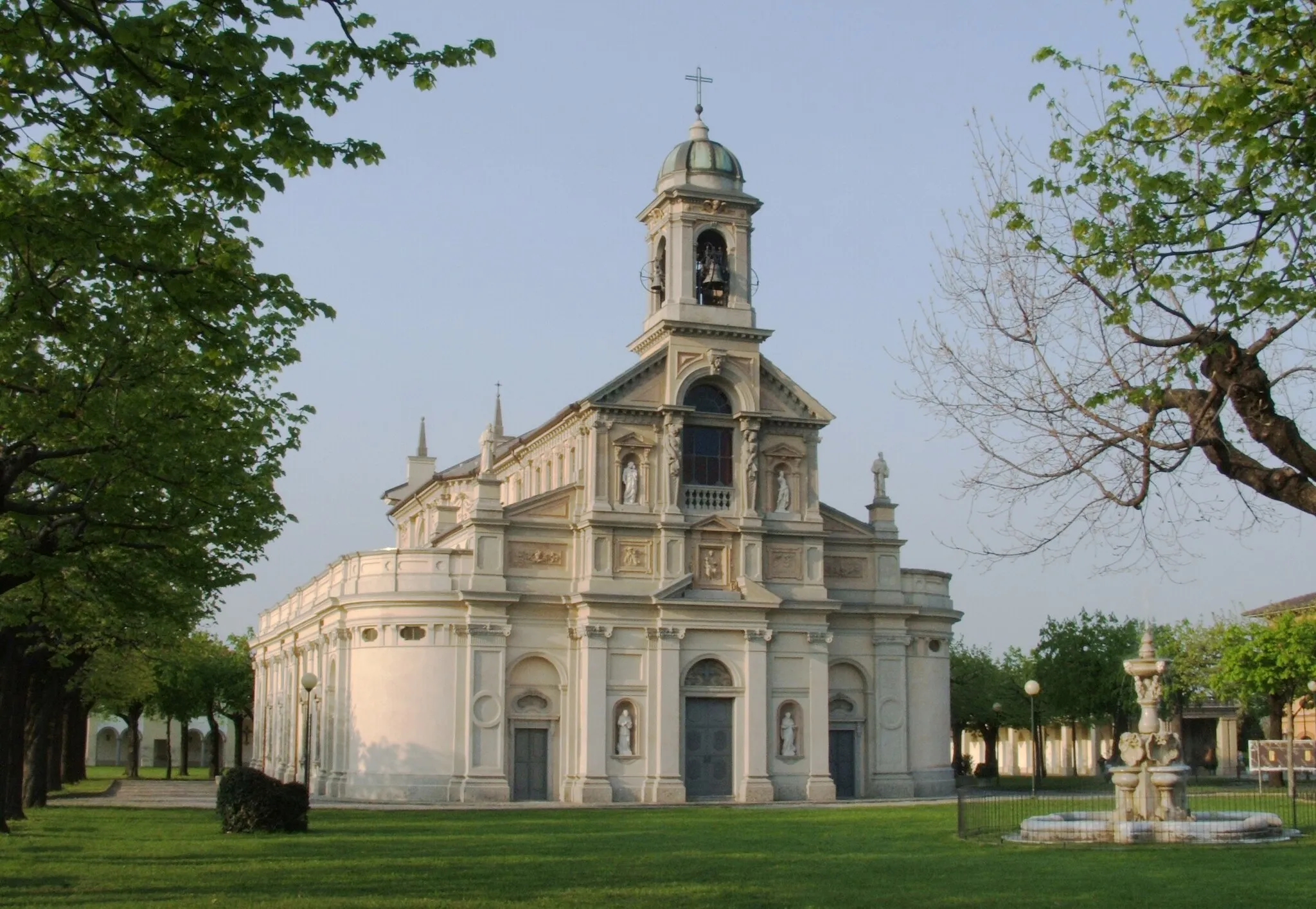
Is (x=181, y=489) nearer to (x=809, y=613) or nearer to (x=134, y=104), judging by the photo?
(x=134, y=104)

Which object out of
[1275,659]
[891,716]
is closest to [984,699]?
[1275,659]

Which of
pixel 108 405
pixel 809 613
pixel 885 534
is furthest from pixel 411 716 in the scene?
pixel 108 405

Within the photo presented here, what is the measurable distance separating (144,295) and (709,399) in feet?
128

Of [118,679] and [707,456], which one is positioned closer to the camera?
[707,456]

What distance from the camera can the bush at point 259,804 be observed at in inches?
1346

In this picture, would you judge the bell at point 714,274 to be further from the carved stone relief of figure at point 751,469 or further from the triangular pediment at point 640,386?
the carved stone relief of figure at point 751,469

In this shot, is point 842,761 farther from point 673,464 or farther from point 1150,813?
point 1150,813

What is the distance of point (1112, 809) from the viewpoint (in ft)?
130

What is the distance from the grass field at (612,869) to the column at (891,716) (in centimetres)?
1775

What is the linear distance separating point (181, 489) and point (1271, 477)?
16.7 m

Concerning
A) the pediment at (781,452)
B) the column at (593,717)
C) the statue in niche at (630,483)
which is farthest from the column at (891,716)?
the statue in niche at (630,483)

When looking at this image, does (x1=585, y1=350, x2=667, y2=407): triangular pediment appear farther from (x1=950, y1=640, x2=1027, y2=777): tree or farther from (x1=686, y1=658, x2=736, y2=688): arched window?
(x1=950, y1=640, x2=1027, y2=777): tree

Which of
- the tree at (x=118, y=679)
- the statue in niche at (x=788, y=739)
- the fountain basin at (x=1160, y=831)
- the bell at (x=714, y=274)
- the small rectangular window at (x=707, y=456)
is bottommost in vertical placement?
the fountain basin at (x=1160, y=831)

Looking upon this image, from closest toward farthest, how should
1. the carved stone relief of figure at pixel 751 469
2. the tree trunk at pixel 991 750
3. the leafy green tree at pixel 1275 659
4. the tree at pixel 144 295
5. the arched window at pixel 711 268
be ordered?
the tree at pixel 144 295 → the carved stone relief of figure at pixel 751 469 → the arched window at pixel 711 268 → the leafy green tree at pixel 1275 659 → the tree trunk at pixel 991 750
